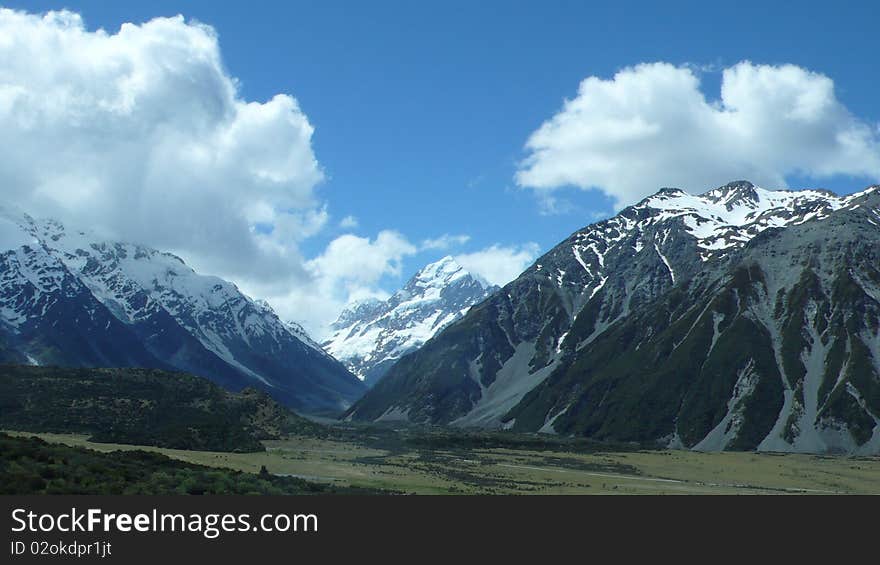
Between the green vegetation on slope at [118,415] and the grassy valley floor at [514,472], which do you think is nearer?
the grassy valley floor at [514,472]

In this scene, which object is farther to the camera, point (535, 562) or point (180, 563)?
point (535, 562)

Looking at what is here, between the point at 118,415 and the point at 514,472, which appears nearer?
the point at 514,472

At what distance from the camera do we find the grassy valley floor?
119m

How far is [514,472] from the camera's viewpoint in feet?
498

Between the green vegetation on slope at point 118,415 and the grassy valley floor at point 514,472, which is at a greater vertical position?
the green vegetation on slope at point 118,415

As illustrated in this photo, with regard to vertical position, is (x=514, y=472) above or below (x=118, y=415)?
below

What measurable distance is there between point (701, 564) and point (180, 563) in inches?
1030

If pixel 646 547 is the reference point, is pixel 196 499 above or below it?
above

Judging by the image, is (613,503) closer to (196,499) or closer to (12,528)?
(196,499)

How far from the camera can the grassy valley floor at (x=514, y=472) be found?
4690 inches

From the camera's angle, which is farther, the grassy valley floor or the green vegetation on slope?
the green vegetation on slope

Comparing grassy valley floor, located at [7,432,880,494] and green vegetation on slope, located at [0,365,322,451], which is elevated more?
green vegetation on slope, located at [0,365,322,451]

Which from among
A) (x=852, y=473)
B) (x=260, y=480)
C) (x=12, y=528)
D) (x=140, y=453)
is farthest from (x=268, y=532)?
(x=852, y=473)

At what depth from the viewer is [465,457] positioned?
193m
